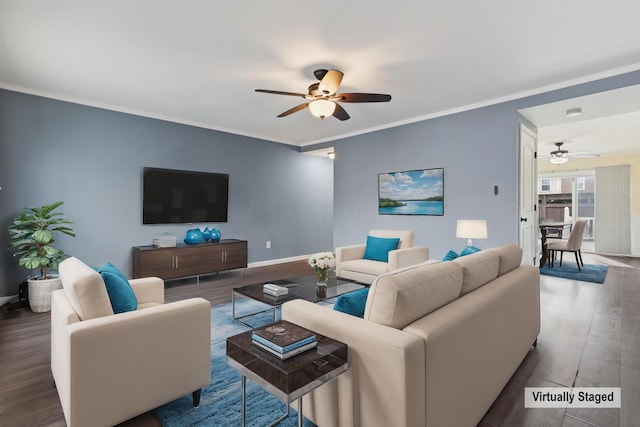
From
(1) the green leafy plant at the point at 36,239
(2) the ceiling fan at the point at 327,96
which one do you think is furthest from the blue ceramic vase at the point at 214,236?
(2) the ceiling fan at the point at 327,96

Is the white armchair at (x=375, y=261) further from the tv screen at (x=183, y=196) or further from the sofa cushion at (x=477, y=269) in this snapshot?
the tv screen at (x=183, y=196)

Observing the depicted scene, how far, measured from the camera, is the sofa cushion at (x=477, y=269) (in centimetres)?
173

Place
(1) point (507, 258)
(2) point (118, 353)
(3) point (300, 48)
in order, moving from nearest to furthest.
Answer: (2) point (118, 353) → (1) point (507, 258) → (3) point (300, 48)

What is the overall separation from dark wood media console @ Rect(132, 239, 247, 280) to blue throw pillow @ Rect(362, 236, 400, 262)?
6.81ft

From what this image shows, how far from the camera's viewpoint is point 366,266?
4.10 metres

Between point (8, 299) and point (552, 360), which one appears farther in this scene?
point (8, 299)

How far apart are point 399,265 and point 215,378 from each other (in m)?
2.47

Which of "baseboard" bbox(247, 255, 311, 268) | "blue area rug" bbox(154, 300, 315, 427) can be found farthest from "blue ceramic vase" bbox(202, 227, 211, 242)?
"blue area rug" bbox(154, 300, 315, 427)

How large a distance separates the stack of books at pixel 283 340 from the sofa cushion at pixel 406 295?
0.95 ft

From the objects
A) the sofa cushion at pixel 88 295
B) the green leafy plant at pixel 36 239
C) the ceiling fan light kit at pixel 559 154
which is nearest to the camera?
the sofa cushion at pixel 88 295

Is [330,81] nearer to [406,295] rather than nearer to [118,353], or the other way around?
[406,295]

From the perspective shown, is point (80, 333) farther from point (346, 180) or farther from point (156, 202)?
point (346, 180)

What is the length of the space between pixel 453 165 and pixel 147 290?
4091 mm

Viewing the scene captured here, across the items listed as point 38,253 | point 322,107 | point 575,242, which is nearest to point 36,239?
point 38,253
